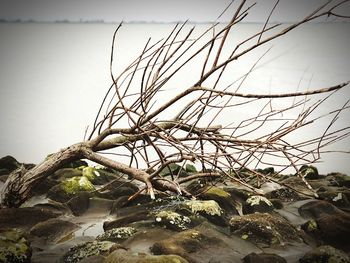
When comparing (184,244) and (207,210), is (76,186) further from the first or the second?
(184,244)

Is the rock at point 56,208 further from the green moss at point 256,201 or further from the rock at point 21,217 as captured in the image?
the green moss at point 256,201

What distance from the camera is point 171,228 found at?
8.75 feet

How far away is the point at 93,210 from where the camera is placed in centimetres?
335

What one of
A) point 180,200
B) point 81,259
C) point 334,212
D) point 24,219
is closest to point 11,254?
point 81,259

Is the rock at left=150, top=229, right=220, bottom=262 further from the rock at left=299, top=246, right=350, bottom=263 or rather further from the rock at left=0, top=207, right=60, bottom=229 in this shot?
the rock at left=0, top=207, right=60, bottom=229

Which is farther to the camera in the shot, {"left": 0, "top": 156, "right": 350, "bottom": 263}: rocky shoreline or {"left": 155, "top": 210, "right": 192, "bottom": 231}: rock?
{"left": 155, "top": 210, "right": 192, "bottom": 231}: rock

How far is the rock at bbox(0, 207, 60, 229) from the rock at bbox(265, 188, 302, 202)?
9.98ft

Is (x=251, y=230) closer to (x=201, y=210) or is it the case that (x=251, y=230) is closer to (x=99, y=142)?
(x=201, y=210)

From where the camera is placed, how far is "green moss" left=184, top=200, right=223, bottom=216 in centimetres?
297

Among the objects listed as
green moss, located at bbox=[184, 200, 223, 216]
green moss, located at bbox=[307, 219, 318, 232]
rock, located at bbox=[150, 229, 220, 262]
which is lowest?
green moss, located at bbox=[307, 219, 318, 232]

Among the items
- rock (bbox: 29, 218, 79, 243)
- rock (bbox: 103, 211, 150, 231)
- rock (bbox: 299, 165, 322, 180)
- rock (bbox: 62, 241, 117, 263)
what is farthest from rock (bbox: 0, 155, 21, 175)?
rock (bbox: 299, 165, 322, 180)

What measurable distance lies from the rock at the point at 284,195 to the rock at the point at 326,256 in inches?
70.2

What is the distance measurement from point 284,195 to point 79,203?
2920 mm

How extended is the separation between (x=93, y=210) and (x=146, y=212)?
79 centimetres
